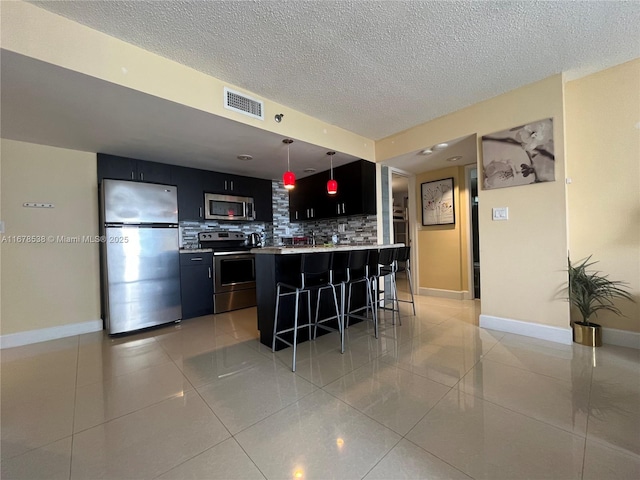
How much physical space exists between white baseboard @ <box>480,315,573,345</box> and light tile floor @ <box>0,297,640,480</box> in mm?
102

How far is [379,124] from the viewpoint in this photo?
→ 3375mm

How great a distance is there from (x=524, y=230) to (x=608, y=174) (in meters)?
0.84

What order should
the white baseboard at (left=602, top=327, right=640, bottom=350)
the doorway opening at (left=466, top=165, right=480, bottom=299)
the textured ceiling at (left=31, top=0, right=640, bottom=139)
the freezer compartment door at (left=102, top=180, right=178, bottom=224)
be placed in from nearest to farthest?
the textured ceiling at (left=31, top=0, right=640, bottom=139)
the white baseboard at (left=602, top=327, right=640, bottom=350)
the freezer compartment door at (left=102, top=180, right=178, bottom=224)
the doorway opening at (left=466, top=165, right=480, bottom=299)

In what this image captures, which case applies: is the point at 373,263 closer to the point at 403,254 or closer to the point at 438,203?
the point at 403,254

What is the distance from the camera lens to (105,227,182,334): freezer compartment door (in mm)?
2980

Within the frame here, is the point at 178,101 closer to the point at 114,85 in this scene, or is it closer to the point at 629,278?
the point at 114,85

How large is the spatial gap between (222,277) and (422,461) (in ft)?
11.1

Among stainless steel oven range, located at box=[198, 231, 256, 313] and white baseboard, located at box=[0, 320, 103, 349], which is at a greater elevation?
stainless steel oven range, located at box=[198, 231, 256, 313]

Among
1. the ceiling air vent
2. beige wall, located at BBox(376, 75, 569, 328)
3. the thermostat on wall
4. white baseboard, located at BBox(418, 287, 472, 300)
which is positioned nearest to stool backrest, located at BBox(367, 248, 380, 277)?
beige wall, located at BBox(376, 75, 569, 328)

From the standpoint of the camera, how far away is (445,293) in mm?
4445

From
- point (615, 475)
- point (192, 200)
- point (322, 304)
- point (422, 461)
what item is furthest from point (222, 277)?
point (615, 475)

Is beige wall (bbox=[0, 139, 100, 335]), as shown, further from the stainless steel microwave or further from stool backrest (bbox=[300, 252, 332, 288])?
stool backrest (bbox=[300, 252, 332, 288])

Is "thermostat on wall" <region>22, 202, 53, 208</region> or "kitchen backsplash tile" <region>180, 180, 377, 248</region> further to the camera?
"kitchen backsplash tile" <region>180, 180, 377, 248</region>

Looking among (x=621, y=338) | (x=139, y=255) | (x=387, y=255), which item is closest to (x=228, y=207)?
(x=139, y=255)
